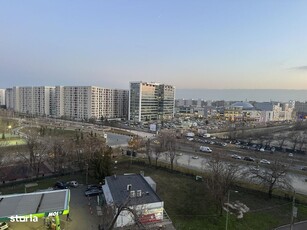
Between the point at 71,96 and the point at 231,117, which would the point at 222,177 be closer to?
the point at 71,96

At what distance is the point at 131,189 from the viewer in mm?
18828

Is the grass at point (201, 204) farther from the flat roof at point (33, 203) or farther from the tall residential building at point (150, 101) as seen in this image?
the tall residential building at point (150, 101)

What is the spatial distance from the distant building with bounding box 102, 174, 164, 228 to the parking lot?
5.03 ft

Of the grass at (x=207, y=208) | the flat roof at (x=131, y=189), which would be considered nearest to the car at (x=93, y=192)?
the flat roof at (x=131, y=189)

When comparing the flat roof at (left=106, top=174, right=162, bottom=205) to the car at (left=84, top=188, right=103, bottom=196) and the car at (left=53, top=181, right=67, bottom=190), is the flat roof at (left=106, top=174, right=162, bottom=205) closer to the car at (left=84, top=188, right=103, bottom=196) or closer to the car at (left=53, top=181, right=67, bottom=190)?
the car at (left=84, top=188, right=103, bottom=196)

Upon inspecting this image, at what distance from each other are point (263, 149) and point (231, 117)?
6838 centimetres

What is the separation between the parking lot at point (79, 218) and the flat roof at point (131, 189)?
2.16 m

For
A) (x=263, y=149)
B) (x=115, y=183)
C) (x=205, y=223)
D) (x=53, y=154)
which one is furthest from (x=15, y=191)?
(x=263, y=149)

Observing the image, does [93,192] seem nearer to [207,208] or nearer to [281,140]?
[207,208]

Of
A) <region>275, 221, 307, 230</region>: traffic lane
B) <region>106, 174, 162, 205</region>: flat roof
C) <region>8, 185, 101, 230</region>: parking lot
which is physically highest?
<region>106, 174, 162, 205</region>: flat roof

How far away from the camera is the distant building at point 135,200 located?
16541 millimetres

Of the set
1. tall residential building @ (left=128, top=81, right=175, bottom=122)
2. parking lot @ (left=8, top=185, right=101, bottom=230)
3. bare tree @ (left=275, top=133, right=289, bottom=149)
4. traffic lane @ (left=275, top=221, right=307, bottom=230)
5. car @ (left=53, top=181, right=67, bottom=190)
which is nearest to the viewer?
parking lot @ (left=8, top=185, right=101, bottom=230)

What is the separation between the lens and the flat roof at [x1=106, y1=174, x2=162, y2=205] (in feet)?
56.4

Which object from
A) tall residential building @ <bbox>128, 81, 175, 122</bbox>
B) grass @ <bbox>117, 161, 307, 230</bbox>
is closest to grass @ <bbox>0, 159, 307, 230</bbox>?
grass @ <bbox>117, 161, 307, 230</bbox>
